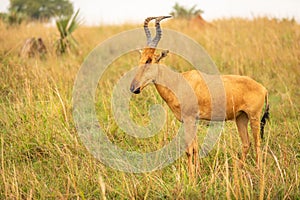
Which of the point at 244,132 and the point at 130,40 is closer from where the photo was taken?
the point at 244,132

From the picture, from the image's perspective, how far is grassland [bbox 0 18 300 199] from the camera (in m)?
2.91

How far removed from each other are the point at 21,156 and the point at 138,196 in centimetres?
162

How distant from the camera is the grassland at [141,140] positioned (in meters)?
2.91

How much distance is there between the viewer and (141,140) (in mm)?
4375

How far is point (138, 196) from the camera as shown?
9.59 ft

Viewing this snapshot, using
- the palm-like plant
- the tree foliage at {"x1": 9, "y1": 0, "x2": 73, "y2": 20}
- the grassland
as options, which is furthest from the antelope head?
the tree foliage at {"x1": 9, "y1": 0, "x2": 73, "y2": 20}

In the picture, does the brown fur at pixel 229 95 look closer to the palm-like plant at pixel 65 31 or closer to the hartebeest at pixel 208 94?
the hartebeest at pixel 208 94

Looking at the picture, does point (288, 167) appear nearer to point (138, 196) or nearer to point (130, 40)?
point (138, 196)

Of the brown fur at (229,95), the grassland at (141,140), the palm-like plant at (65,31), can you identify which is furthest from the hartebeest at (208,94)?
the palm-like plant at (65,31)

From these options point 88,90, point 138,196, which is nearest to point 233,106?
point 138,196

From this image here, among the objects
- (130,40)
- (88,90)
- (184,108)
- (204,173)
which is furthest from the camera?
(130,40)

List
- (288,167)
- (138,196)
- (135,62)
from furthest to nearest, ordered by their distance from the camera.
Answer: (135,62) → (288,167) → (138,196)

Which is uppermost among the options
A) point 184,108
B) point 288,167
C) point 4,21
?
point 4,21

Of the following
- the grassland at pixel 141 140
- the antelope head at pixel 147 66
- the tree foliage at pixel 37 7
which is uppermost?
the tree foliage at pixel 37 7
